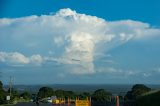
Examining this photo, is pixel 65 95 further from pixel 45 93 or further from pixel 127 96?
pixel 127 96

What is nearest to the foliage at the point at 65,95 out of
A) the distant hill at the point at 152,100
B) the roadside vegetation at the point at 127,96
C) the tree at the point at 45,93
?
the roadside vegetation at the point at 127,96

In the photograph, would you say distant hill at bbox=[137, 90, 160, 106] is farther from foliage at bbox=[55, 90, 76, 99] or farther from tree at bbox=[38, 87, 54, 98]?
tree at bbox=[38, 87, 54, 98]

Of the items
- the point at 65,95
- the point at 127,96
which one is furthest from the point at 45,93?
the point at 127,96

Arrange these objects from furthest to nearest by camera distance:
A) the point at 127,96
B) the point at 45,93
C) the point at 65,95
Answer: the point at 45,93 < the point at 65,95 < the point at 127,96

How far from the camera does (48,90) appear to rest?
105 metres

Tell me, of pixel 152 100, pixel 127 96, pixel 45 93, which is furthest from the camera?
pixel 45 93

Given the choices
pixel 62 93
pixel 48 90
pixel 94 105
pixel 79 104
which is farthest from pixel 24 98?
pixel 79 104

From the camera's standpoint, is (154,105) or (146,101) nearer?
(154,105)

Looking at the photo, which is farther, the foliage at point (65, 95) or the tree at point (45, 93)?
the tree at point (45, 93)

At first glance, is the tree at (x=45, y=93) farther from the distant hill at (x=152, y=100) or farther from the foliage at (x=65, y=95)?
the distant hill at (x=152, y=100)

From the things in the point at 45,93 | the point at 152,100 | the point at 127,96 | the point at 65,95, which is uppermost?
the point at 45,93

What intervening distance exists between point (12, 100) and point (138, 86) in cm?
3557

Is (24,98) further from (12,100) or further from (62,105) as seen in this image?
(62,105)

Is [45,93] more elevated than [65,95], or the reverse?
[45,93]
